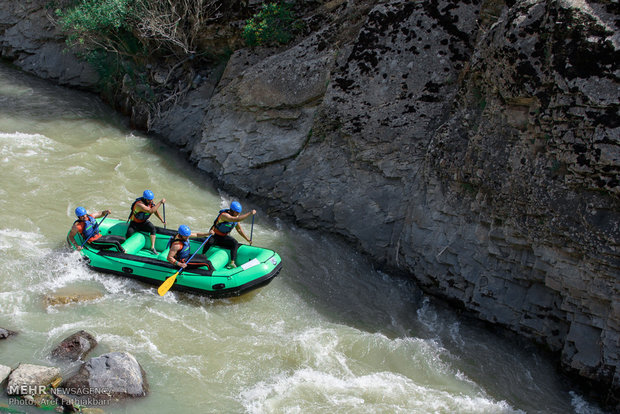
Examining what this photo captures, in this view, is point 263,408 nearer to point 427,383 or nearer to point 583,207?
point 427,383

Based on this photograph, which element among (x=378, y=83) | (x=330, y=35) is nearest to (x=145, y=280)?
(x=378, y=83)

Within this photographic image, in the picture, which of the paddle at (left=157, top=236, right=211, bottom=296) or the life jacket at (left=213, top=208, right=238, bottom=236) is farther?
the life jacket at (left=213, top=208, right=238, bottom=236)

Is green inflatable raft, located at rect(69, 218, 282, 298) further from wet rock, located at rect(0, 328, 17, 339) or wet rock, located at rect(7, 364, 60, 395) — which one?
wet rock, located at rect(7, 364, 60, 395)

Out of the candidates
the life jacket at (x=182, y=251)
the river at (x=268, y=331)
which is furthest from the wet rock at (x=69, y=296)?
the life jacket at (x=182, y=251)

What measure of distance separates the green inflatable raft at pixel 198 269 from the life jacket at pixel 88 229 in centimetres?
14

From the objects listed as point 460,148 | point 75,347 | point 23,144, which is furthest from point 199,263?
point 23,144

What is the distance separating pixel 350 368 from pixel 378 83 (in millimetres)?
4707

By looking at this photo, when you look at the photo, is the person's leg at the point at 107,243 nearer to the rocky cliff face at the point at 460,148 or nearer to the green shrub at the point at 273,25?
the rocky cliff face at the point at 460,148

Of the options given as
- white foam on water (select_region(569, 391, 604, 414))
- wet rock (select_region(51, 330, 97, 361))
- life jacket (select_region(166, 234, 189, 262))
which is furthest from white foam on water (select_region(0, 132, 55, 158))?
white foam on water (select_region(569, 391, 604, 414))

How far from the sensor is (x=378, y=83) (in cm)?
927

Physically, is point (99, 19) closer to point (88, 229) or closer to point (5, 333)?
point (88, 229)

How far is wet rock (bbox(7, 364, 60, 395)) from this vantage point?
18.1 ft

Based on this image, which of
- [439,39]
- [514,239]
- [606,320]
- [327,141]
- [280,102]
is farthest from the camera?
[280,102]

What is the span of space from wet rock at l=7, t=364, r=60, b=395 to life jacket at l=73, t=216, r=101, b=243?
2.70m
